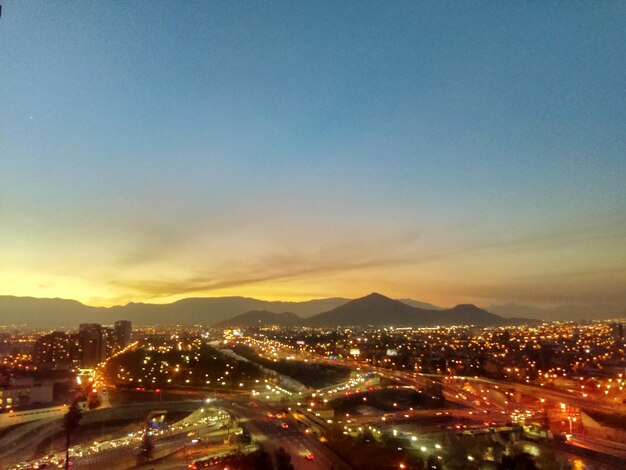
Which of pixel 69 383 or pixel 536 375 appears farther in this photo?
pixel 536 375

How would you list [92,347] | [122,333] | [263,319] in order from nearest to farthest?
[92,347], [122,333], [263,319]

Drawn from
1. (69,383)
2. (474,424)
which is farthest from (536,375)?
(69,383)

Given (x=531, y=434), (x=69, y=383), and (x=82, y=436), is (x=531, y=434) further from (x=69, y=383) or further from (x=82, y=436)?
(x=69, y=383)

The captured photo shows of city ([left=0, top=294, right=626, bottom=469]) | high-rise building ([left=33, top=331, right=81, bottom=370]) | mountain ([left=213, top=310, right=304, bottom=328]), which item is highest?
mountain ([left=213, top=310, right=304, bottom=328])

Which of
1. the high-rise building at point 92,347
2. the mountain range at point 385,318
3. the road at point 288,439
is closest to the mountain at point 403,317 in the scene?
the mountain range at point 385,318

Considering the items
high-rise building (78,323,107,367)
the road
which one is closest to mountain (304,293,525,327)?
high-rise building (78,323,107,367)

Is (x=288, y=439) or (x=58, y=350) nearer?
(x=288, y=439)

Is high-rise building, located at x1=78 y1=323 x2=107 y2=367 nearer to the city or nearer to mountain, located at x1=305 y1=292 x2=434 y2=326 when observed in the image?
the city

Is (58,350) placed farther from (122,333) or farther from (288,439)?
(288,439)

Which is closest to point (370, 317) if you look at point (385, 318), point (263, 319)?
point (385, 318)

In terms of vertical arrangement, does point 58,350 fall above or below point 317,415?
above

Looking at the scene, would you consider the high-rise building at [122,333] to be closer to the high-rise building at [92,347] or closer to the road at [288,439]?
the high-rise building at [92,347]
